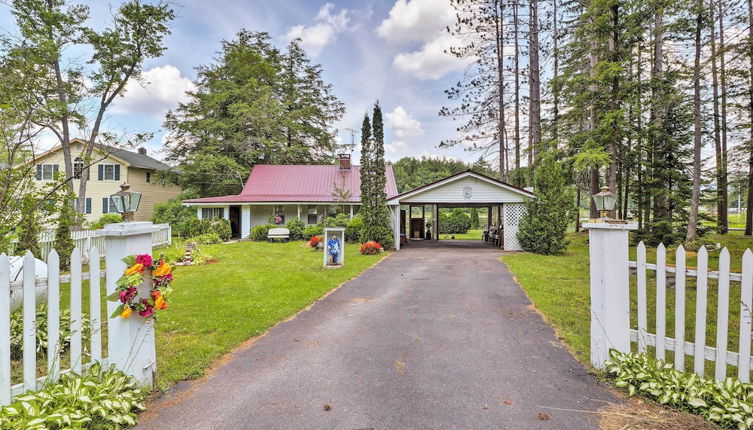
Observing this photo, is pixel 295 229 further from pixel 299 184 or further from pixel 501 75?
pixel 501 75

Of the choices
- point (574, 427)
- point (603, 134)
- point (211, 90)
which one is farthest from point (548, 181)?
point (211, 90)

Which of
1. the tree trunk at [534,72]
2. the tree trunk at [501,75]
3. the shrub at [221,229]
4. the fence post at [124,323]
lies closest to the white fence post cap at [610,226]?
the fence post at [124,323]

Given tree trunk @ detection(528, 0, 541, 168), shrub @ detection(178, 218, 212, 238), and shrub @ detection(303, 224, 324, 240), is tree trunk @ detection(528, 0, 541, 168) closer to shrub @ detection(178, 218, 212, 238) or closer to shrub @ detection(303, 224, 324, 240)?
shrub @ detection(303, 224, 324, 240)

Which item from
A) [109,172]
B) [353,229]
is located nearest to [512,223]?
[353,229]

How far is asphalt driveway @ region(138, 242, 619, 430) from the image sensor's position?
2562mm

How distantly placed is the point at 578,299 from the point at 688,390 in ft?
12.5

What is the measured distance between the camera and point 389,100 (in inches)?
817

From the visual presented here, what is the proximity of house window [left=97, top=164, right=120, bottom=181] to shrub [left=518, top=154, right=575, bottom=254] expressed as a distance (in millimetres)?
27020

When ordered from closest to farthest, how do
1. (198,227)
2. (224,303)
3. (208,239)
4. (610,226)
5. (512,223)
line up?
(610,226)
(224,303)
(512,223)
(208,239)
(198,227)

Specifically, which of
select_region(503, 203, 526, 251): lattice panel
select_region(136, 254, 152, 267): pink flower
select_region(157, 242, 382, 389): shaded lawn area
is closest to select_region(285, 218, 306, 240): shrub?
select_region(157, 242, 382, 389): shaded lawn area

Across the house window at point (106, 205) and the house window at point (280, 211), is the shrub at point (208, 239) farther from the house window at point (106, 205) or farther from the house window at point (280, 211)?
the house window at point (106, 205)

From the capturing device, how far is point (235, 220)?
2158 cm

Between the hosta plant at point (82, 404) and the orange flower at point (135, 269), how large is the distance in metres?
0.82

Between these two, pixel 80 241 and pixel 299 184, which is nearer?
pixel 80 241
